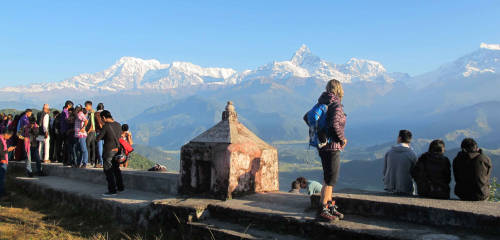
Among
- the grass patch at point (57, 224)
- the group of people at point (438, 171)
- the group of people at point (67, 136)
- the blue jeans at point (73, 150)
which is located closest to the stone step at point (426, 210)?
the group of people at point (438, 171)

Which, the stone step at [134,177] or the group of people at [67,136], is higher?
the group of people at [67,136]

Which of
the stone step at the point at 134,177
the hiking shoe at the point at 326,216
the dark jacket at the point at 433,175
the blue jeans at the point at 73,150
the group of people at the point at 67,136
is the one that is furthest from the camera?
the blue jeans at the point at 73,150

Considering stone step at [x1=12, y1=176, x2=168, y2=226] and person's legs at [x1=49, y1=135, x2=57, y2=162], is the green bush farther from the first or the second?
stone step at [x1=12, y1=176, x2=168, y2=226]

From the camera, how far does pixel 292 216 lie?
5059mm

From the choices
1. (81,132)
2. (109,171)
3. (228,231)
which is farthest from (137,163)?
(228,231)

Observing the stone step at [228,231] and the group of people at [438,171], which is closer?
the stone step at [228,231]

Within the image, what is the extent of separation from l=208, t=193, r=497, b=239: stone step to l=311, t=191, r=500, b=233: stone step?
0.27 feet

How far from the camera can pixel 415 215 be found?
4.62m

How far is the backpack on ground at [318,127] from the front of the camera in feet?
17.0

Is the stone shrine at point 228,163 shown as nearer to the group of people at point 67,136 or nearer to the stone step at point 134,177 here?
the stone step at point 134,177

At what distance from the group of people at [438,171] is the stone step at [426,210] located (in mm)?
605

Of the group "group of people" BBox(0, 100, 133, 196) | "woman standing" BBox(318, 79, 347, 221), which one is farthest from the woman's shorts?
"group of people" BBox(0, 100, 133, 196)

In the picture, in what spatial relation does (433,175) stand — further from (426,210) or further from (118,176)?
(118,176)

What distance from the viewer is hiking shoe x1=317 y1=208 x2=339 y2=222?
4738 millimetres
